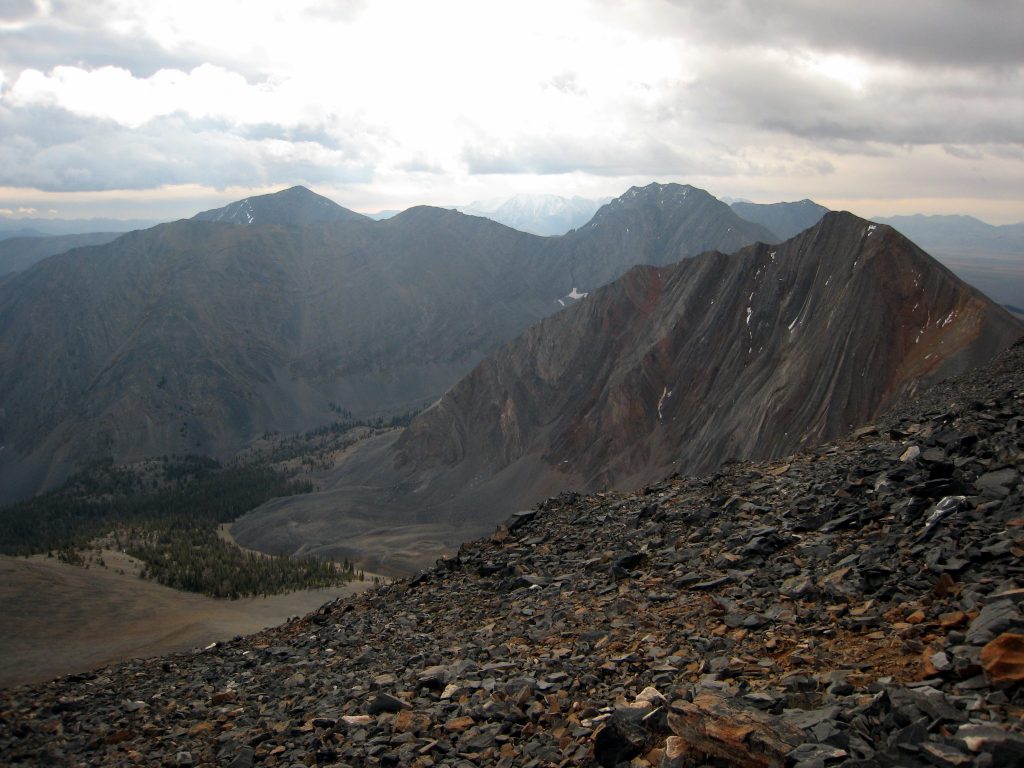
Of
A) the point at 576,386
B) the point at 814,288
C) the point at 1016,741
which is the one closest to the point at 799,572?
the point at 1016,741

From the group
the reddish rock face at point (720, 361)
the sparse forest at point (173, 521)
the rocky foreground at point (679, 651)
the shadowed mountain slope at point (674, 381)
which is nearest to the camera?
the rocky foreground at point (679, 651)

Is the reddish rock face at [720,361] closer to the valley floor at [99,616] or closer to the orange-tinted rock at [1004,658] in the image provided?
the valley floor at [99,616]

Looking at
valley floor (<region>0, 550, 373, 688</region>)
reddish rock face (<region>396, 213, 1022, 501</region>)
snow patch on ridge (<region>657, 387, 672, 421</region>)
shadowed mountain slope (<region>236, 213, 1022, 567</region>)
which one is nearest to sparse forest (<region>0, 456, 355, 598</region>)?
valley floor (<region>0, 550, 373, 688</region>)

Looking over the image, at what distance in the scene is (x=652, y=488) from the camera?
23.9 m

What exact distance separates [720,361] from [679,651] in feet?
204

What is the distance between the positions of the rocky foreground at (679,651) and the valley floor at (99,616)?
1261 centimetres

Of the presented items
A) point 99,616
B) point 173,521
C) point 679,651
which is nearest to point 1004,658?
point 679,651

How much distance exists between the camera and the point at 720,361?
231 ft

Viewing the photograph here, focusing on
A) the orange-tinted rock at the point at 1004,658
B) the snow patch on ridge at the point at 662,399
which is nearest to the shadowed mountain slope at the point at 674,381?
the snow patch on ridge at the point at 662,399

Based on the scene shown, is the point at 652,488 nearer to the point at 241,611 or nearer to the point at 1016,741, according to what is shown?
the point at 1016,741

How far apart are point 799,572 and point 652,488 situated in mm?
10887

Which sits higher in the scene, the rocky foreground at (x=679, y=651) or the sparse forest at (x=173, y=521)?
the rocky foreground at (x=679, y=651)

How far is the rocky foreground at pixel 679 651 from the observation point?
311 inches

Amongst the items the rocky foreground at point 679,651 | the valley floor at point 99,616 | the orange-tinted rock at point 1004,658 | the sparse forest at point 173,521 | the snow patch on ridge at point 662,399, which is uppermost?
the orange-tinted rock at point 1004,658
